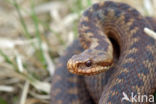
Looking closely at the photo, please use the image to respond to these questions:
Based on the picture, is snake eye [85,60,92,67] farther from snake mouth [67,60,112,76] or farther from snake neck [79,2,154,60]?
snake neck [79,2,154,60]

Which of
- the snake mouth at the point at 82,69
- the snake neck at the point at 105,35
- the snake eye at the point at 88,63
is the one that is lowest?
the snake mouth at the point at 82,69

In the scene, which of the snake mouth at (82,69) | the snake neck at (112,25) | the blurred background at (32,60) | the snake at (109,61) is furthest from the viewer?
the blurred background at (32,60)

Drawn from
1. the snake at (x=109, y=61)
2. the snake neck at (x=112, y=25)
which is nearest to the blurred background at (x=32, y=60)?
the snake at (x=109, y=61)

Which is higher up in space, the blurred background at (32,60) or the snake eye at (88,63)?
the blurred background at (32,60)

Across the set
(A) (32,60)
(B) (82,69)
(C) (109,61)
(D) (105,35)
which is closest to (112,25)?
(D) (105,35)

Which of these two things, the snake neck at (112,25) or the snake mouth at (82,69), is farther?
the snake neck at (112,25)

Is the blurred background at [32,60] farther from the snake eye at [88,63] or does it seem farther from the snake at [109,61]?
the snake eye at [88,63]

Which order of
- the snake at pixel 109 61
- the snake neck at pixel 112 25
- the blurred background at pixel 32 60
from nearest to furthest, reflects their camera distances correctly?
the snake at pixel 109 61, the snake neck at pixel 112 25, the blurred background at pixel 32 60

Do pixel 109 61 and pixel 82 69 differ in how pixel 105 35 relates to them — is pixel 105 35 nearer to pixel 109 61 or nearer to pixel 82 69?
pixel 109 61

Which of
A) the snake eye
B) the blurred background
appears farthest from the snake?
the blurred background

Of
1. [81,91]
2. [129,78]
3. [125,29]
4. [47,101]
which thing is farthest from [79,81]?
[129,78]
